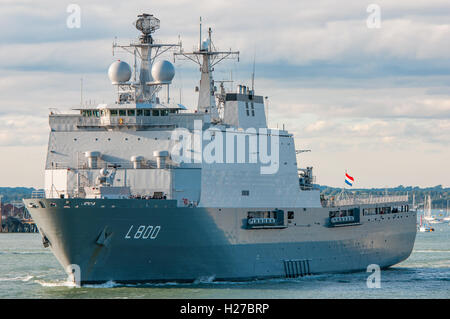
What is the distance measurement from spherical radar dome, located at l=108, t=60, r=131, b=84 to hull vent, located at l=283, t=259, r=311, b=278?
442 inches

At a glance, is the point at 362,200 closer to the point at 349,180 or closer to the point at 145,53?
the point at 349,180

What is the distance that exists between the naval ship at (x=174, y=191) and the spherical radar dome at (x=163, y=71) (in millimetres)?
53

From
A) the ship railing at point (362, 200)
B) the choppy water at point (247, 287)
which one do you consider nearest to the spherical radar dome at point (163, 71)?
the choppy water at point (247, 287)

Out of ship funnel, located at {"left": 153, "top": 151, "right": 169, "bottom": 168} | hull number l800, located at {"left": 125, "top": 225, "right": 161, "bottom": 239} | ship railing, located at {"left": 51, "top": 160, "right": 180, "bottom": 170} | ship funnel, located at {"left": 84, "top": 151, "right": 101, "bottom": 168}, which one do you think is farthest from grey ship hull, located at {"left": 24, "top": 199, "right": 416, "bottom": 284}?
ship funnel, located at {"left": 84, "top": 151, "right": 101, "bottom": 168}

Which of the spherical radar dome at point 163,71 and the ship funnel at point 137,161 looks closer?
the ship funnel at point 137,161

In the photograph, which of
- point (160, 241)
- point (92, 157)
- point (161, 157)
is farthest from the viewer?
point (92, 157)

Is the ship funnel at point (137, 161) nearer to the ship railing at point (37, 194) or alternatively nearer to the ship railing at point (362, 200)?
the ship railing at point (37, 194)

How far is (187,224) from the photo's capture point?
3672 cm

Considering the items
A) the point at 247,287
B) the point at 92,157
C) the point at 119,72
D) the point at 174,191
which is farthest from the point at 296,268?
the point at 119,72

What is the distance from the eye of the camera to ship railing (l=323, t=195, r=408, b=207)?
4629 centimetres

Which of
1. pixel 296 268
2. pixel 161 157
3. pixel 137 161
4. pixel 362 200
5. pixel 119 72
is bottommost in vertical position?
pixel 296 268

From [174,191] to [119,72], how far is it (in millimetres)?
6507

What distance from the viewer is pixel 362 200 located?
4912 centimetres

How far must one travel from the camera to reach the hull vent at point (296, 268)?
41.4 metres
